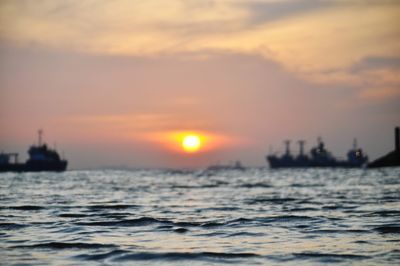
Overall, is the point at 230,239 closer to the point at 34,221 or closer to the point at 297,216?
the point at 297,216

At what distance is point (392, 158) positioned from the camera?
14075cm

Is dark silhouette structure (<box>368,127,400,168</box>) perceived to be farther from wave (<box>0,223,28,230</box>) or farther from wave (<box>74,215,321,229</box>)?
wave (<box>0,223,28,230</box>)

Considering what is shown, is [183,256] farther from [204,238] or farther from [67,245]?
[67,245]

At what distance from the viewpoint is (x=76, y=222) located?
57.5 ft

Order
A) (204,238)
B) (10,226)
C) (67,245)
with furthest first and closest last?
(10,226) < (204,238) < (67,245)

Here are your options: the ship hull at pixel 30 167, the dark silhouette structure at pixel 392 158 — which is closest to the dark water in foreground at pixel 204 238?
the dark silhouette structure at pixel 392 158

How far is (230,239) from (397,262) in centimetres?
432

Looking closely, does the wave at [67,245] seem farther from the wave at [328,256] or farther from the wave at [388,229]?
the wave at [388,229]

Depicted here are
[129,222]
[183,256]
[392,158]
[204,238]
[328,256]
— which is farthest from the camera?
[392,158]

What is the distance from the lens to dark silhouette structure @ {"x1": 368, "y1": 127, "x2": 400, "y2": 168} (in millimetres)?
135000

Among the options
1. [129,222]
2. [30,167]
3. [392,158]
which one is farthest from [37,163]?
[129,222]

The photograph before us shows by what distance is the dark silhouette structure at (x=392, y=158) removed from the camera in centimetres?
13500

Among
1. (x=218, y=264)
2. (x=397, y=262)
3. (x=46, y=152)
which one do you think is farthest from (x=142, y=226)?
(x=46, y=152)

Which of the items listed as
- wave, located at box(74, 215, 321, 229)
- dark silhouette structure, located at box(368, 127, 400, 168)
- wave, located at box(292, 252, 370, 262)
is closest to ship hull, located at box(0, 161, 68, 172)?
dark silhouette structure, located at box(368, 127, 400, 168)
